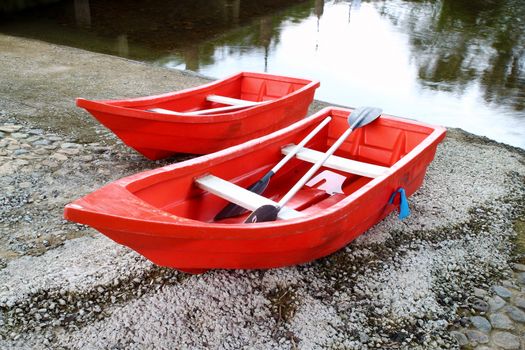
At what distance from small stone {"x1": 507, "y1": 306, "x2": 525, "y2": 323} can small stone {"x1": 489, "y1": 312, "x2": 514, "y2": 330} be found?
0.17ft

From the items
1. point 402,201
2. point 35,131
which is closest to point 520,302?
point 402,201

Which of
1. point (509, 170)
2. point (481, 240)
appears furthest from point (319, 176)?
point (509, 170)

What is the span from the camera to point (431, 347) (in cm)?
278

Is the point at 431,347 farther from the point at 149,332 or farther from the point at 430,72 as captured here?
the point at 430,72

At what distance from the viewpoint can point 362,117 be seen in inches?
175

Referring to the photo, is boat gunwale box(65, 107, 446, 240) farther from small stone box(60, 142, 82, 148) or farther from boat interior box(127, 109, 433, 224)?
small stone box(60, 142, 82, 148)

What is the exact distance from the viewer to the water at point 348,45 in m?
9.09

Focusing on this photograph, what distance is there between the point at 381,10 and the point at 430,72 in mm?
9524

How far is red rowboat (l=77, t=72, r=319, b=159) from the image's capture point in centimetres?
432

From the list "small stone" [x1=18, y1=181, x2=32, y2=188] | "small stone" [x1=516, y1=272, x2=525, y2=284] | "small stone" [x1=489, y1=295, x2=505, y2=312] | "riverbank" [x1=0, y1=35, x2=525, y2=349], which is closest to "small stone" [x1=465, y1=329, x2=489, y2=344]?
"riverbank" [x1=0, y1=35, x2=525, y2=349]

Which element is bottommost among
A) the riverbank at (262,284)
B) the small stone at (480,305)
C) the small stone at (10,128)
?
the small stone at (480,305)

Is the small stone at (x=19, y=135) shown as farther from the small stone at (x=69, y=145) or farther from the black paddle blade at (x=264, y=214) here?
the black paddle blade at (x=264, y=214)

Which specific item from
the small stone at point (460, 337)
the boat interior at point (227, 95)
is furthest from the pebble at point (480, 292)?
the boat interior at point (227, 95)

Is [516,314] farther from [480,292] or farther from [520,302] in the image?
[480,292]
